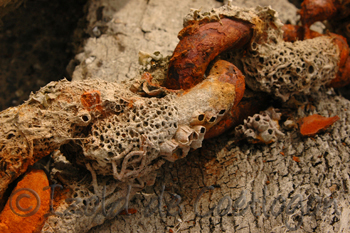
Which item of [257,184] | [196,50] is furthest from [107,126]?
[257,184]

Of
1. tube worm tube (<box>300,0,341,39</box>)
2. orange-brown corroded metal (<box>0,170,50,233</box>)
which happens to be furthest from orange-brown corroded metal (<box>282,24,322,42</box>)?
orange-brown corroded metal (<box>0,170,50,233</box>)

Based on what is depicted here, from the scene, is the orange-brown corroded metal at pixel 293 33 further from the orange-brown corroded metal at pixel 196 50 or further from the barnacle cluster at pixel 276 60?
the orange-brown corroded metal at pixel 196 50

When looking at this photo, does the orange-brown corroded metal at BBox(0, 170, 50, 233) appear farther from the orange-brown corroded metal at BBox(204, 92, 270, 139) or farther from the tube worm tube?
the tube worm tube

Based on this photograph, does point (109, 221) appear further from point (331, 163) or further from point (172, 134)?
point (331, 163)

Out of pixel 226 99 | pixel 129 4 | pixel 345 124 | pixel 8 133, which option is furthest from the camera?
pixel 129 4

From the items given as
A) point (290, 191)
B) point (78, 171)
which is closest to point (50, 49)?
point (78, 171)

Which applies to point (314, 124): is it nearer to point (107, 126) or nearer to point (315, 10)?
point (315, 10)

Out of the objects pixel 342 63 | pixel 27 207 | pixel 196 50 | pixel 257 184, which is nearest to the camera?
pixel 27 207
